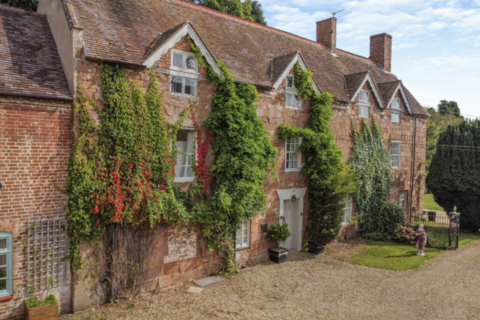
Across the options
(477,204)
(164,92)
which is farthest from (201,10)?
(477,204)

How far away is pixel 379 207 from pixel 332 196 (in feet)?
18.8

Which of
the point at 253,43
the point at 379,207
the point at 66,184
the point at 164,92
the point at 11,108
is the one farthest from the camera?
the point at 379,207

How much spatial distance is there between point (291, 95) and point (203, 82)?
474cm

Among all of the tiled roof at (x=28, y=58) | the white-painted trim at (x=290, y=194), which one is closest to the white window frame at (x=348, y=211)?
the white-painted trim at (x=290, y=194)

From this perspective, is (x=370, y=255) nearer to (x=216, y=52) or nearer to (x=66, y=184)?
(x=216, y=52)

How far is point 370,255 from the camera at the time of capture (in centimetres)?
1617

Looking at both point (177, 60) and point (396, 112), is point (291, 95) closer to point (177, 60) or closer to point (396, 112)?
point (177, 60)

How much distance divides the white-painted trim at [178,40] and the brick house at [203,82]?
0.03m

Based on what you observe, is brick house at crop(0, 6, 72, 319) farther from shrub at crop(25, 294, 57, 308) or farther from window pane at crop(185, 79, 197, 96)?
window pane at crop(185, 79, 197, 96)

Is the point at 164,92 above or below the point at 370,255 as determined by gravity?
above

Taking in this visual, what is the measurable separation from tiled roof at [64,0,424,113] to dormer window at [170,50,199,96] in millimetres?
885

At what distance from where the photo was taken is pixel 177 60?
39.0 ft

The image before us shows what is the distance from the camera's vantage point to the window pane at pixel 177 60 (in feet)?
38.7

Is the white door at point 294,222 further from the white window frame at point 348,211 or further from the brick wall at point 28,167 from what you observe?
the brick wall at point 28,167
